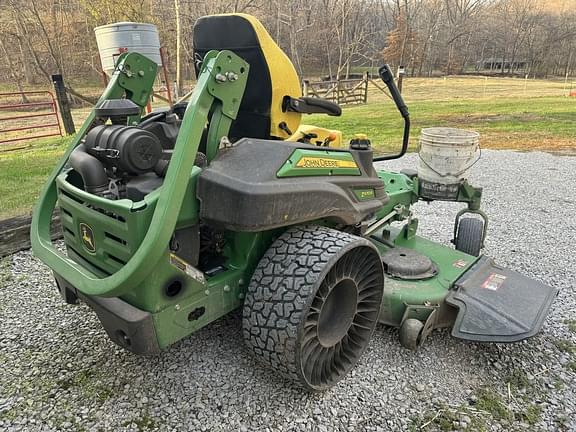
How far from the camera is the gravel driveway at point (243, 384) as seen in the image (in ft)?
7.04

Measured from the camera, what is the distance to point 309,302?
200 centimetres

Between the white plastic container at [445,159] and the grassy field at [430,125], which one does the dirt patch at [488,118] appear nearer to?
the grassy field at [430,125]

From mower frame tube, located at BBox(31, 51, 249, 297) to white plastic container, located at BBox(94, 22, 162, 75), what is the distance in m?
5.98

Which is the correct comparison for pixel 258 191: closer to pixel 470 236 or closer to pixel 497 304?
pixel 497 304

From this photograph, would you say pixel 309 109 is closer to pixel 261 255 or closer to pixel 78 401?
pixel 261 255

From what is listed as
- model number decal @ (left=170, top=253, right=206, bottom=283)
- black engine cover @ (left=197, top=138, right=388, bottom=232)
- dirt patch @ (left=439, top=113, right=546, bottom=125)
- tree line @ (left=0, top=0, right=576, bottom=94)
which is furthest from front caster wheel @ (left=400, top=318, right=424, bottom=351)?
tree line @ (left=0, top=0, right=576, bottom=94)

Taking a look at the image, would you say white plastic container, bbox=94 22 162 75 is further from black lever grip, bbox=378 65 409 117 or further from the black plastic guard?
the black plastic guard

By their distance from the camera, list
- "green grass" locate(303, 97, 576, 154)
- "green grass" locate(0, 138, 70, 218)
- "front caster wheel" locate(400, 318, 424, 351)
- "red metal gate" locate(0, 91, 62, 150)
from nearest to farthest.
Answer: "front caster wheel" locate(400, 318, 424, 351) < "green grass" locate(0, 138, 70, 218) < "red metal gate" locate(0, 91, 62, 150) < "green grass" locate(303, 97, 576, 154)

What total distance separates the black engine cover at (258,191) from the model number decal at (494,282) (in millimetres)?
1272

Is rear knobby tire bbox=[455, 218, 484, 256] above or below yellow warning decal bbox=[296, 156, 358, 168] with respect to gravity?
below

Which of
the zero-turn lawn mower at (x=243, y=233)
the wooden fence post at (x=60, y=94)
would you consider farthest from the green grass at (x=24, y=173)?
the zero-turn lawn mower at (x=243, y=233)

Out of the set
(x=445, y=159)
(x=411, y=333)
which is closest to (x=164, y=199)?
(x=411, y=333)

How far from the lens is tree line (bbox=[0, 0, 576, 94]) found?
24.7 m

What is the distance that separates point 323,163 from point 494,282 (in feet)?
4.91
